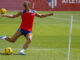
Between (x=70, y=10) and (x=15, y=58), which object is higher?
(x=15, y=58)

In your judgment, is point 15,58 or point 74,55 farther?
point 74,55

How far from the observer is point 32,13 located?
1159cm

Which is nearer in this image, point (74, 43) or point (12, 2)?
point (74, 43)

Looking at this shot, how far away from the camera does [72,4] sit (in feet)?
123

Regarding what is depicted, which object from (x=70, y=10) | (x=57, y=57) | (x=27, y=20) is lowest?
(x=70, y=10)

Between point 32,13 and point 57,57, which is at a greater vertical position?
point 32,13

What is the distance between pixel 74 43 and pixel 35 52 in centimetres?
388

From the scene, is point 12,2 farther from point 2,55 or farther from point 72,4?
point 2,55

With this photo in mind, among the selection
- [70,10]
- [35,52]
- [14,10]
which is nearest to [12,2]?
[14,10]

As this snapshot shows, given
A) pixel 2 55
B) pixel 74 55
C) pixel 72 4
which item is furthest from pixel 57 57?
pixel 72 4

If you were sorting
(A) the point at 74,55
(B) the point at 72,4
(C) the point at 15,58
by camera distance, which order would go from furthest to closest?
(B) the point at 72,4 < (A) the point at 74,55 < (C) the point at 15,58

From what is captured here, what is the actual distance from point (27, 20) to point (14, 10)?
88.6 feet

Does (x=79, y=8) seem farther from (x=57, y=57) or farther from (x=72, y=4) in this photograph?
(x=57, y=57)

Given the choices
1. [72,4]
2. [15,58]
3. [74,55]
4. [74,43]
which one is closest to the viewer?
[15,58]
